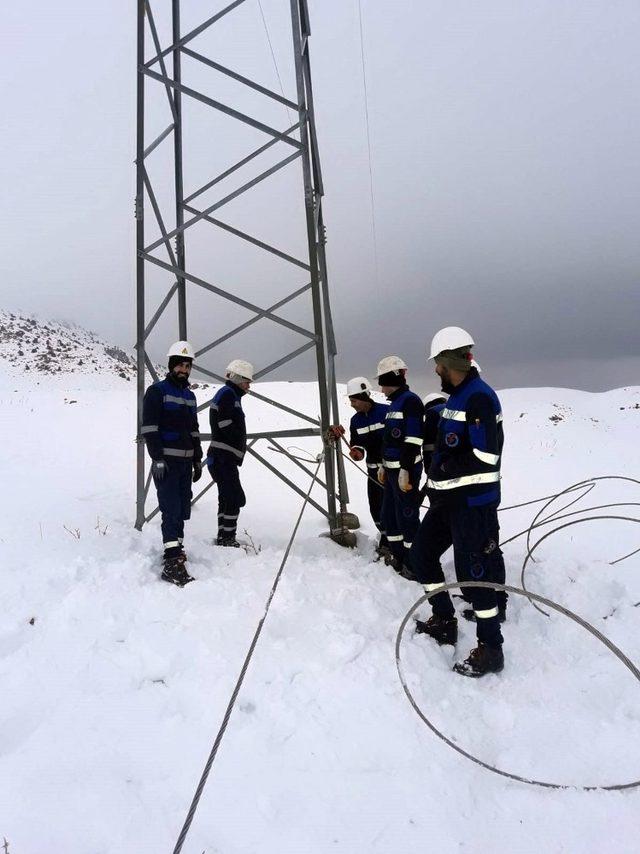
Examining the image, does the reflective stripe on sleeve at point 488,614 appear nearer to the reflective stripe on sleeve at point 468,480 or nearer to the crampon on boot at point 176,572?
the reflective stripe on sleeve at point 468,480

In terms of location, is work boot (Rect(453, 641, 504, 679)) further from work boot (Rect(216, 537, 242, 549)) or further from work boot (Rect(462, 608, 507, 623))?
work boot (Rect(216, 537, 242, 549))

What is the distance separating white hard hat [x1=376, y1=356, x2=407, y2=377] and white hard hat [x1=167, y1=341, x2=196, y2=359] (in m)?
2.13

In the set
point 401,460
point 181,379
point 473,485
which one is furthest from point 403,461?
point 181,379

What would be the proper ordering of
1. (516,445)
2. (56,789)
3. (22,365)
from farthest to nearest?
(22,365)
(516,445)
(56,789)

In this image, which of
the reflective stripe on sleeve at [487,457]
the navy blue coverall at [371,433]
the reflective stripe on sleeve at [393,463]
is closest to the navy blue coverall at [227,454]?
the navy blue coverall at [371,433]

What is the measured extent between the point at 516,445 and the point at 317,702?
1374cm

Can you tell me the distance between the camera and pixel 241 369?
6.23m

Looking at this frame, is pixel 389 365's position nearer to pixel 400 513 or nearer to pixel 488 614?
pixel 400 513

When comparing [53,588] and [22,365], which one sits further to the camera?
[22,365]

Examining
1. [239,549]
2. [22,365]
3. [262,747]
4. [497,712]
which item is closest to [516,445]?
[239,549]

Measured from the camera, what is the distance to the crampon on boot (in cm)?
457

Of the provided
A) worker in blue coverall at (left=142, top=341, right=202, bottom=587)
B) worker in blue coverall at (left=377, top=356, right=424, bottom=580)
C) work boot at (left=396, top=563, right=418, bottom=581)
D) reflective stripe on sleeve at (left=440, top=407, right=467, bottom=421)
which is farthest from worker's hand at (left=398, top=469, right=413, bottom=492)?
worker in blue coverall at (left=142, top=341, right=202, bottom=587)

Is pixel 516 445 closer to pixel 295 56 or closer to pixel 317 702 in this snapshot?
pixel 295 56

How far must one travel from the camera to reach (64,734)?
2.68 meters
